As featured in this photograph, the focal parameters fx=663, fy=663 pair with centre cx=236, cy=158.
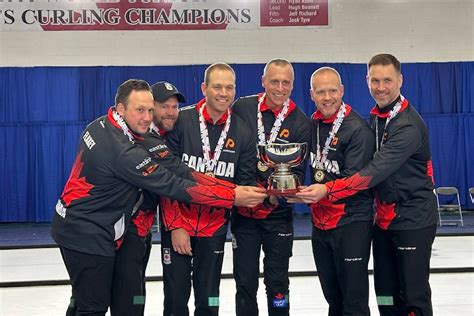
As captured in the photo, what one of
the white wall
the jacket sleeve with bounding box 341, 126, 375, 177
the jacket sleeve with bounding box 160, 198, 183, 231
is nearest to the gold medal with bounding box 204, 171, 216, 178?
the jacket sleeve with bounding box 160, 198, 183, 231

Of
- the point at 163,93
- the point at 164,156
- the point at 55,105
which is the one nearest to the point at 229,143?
the point at 164,156

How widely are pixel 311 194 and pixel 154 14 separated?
32.3 feet

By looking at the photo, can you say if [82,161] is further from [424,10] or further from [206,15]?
[424,10]

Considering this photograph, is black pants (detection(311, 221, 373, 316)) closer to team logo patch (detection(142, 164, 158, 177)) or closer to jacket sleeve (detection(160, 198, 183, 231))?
jacket sleeve (detection(160, 198, 183, 231))

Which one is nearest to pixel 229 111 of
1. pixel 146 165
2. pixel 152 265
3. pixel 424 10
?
pixel 146 165

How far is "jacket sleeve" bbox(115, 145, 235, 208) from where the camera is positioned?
420 centimetres

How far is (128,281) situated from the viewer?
4461 mm

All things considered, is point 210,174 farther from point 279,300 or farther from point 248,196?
point 279,300

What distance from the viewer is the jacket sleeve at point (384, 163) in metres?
4.51

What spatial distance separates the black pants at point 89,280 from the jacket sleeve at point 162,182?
552 mm

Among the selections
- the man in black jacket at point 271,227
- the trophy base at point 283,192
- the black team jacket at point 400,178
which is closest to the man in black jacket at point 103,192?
the trophy base at point 283,192

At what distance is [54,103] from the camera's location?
1327cm

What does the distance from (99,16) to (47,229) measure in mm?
4419

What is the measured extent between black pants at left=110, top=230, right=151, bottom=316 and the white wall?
9459 millimetres
